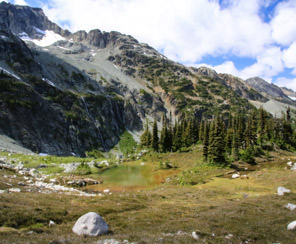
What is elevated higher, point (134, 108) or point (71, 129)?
point (134, 108)

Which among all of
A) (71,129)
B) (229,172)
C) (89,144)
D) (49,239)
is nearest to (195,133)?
(229,172)

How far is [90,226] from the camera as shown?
12.0 metres

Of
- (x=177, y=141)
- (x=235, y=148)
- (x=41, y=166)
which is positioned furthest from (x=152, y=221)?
(x=177, y=141)

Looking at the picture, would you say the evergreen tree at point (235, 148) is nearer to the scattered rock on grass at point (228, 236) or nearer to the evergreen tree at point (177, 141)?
the evergreen tree at point (177, 141)

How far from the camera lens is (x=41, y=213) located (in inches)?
574

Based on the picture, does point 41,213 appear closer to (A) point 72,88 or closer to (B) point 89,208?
(B) point 89,208

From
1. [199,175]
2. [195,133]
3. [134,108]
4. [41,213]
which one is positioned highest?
[134,108]

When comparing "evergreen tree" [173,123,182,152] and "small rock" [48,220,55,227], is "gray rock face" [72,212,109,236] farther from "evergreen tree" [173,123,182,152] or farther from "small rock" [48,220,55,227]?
"evergreen tree" [173,123,182,152]

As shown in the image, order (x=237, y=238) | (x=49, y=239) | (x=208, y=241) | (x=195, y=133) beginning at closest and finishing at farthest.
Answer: (x=49, y=239), (x=208, y=241), (x=237, y=238), (x=195, y=133)

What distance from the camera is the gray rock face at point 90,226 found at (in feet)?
38.9

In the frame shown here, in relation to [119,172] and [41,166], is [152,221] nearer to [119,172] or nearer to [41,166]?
[119,172]

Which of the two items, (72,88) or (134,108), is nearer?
(72,88)

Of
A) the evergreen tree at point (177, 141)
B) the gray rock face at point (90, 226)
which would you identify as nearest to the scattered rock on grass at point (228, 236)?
the gray rock face at point (90, 226)

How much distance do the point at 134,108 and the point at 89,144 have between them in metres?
74.0
